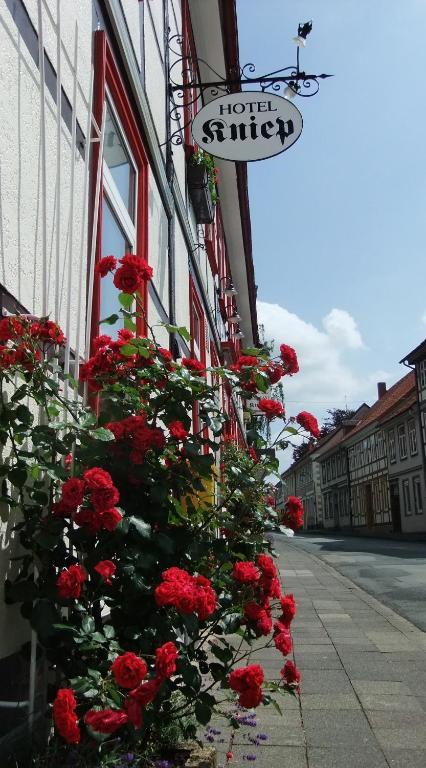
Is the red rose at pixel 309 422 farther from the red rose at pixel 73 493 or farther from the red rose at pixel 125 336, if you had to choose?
the red rose at pixel 73 493

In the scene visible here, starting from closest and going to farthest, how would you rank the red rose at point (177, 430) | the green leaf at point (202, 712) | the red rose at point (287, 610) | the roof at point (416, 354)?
the green leaf at point (202, 712) → the red rose at point (177, 430) → the red rose at point (287, 610) → the roof at point (416, 354)

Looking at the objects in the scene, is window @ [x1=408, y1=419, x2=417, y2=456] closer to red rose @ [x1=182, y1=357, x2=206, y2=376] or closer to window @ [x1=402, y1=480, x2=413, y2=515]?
window @ [x1=402, y1=480, x2=413, y2=515]

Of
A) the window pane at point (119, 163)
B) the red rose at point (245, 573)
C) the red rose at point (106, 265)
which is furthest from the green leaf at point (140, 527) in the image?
the window pane at point (119, 163)

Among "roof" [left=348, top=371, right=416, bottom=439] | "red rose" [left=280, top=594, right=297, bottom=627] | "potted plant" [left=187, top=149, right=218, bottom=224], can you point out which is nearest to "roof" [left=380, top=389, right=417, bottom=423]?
"roof" [left=348, top=371, right=416, bottom=439]

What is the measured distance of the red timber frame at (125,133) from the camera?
3811 millimetres

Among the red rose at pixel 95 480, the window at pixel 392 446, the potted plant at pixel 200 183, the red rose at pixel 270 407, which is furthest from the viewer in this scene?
the window at pixel 392 446

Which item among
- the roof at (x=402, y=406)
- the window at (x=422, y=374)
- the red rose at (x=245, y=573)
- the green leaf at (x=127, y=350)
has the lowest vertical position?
the red rose at (x=245, y=573)

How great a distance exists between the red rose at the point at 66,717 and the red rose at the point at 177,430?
1002mm

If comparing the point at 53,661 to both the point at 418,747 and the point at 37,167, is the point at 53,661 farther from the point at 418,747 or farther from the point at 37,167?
the point at 418,747

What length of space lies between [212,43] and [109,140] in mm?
6269

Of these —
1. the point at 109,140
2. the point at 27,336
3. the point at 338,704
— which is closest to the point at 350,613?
the point at 338,704

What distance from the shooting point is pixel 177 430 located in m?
2.80

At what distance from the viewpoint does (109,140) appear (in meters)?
4.90

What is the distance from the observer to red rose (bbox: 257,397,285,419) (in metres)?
3.27
